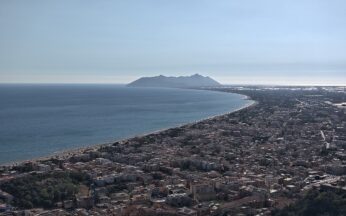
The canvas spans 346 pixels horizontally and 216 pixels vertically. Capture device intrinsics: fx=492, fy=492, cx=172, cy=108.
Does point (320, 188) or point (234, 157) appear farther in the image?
point (234, 157)

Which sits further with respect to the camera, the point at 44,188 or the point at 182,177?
the point at 182,177

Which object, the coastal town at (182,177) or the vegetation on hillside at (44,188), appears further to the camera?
the vegetation on hillside at (44,188)

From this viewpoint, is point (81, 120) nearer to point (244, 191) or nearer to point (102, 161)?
point (102, 161)

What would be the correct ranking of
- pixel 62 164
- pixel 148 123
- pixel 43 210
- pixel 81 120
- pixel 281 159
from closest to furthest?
pixel 43 210, pixel 62 164, pixel 281 159, pixel 148 123, pixel 81 120

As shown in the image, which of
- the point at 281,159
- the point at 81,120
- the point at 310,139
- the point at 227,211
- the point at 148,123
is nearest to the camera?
the point at 227,211

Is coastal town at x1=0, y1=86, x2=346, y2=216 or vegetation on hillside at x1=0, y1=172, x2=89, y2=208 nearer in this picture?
coastal town at x1=0, y1=86, x2=346, y2=216

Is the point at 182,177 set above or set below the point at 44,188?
below

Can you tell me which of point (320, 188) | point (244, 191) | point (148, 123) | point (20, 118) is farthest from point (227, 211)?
point (20, 118)
